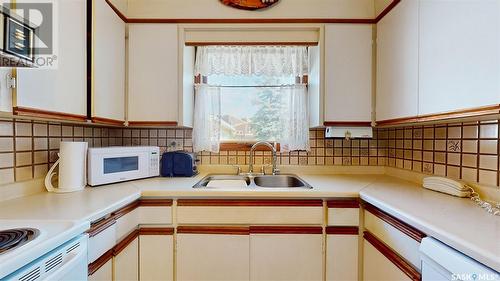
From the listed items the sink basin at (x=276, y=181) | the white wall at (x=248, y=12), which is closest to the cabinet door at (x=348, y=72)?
the white wall at (x=248, y=12)

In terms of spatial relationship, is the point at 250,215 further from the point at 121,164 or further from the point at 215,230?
the point at 121,164

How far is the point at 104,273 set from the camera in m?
1.06

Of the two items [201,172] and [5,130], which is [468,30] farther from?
[5,130]

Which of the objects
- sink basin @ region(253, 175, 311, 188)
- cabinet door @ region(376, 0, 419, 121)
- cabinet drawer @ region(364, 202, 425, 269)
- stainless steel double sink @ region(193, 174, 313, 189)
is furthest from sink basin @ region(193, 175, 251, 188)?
cabinet door @ region(376, 0, 419, 121)

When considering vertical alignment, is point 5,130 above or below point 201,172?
above

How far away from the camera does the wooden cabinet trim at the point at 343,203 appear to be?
1.37 m

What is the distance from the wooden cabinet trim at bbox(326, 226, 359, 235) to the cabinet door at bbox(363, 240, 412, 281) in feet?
0.26

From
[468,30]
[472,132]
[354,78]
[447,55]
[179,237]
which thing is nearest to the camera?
[468,30]

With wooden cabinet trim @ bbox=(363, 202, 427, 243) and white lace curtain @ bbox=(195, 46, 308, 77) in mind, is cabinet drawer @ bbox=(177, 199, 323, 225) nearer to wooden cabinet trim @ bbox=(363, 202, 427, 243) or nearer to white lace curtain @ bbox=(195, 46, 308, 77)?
wooden cabinet trim @ bbox=(363, 202, 427, 243)

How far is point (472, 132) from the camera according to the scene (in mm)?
1201

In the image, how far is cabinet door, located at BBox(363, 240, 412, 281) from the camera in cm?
105

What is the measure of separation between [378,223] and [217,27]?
1.65 metres

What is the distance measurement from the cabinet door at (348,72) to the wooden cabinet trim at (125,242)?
146 centimetres

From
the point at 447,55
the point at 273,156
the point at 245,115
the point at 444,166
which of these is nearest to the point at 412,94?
the point at 447,55
